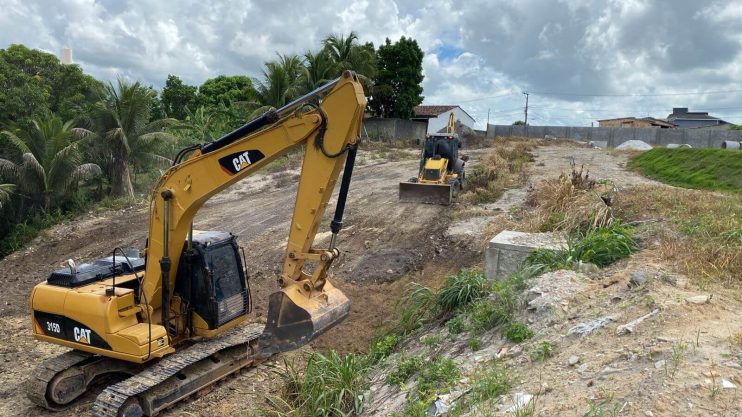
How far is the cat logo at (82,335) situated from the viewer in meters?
6.18

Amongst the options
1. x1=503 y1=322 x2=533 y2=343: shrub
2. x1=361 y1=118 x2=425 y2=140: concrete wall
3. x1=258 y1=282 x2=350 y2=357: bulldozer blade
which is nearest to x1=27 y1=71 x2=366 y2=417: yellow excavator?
x1=258 y1=282 x2=350 y2=357: bulldozer blade

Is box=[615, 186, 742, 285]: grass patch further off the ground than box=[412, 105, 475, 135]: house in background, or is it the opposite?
box=[412, 105, 475, 135]: house in background

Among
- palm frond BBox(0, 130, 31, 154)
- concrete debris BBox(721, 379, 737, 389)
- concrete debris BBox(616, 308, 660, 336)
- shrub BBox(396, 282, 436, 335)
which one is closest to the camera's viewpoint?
concrete debris BBox(721, 379, 737, 389)

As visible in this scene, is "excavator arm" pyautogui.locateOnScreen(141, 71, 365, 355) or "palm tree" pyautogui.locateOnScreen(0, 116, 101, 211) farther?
"palm tree" pyautogui.locateOnScreen(0, 116, 101, 211)

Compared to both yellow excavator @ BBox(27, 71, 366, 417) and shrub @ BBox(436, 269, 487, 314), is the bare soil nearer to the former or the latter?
yellow excavator @ BBox(27, 71, 366, 417)

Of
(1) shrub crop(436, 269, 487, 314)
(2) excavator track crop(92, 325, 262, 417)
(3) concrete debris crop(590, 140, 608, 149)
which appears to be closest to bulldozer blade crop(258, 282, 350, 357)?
(2) excavator track crop(92, 325, 262, 417)

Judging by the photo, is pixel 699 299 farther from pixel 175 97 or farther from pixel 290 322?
pixel 175 97

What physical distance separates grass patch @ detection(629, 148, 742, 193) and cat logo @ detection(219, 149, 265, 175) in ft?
43.9

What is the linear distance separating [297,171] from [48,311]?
54.8 feet

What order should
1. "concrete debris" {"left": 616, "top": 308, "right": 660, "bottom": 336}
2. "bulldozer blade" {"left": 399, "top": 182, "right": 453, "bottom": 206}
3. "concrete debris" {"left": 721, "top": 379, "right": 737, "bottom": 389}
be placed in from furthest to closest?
"bulldozer blade" {"left": 399, "top": 182, "right": 453, "bottom": 206}
"concrete debris" {"left": 616, "top": 308, "right": 660, "bottom": 336}
"concrete debris" {"left": 721, "top": 379, "right": 737, "bottom": 389}

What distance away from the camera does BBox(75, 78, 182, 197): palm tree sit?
20.0 metres

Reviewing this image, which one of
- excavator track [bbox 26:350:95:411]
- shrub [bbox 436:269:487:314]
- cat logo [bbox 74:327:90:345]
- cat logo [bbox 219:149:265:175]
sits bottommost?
excavator track [bbox 26:350:95:411]

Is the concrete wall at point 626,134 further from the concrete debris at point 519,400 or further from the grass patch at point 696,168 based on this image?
the concrete debris at point 519,400

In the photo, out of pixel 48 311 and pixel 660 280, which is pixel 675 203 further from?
pixel 48 311
